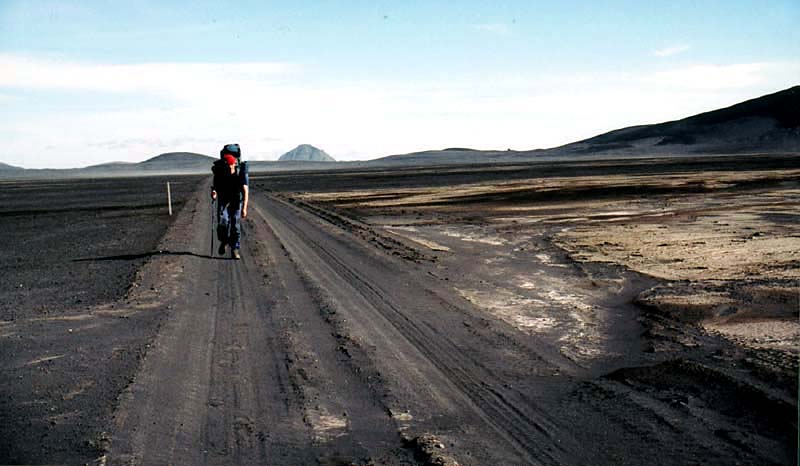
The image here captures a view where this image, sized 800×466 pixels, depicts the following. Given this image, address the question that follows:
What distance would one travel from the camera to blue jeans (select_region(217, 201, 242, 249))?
15284 mm

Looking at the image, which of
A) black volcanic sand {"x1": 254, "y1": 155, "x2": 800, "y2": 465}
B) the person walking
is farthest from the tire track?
the person walking

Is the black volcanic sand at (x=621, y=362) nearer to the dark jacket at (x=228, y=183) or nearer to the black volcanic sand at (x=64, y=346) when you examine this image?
the black volcanic sand at (x=64, y=346)

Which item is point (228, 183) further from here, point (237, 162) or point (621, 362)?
point (621, 362)

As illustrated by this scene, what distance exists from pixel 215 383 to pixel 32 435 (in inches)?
66.6

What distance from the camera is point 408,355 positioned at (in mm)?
7977

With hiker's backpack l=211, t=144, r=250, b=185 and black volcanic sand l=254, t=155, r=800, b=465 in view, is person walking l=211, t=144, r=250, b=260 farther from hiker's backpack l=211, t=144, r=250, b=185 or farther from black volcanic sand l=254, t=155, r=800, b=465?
black volcanic sand l=254, t=155, r=800, b=465

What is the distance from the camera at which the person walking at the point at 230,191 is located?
591 inches

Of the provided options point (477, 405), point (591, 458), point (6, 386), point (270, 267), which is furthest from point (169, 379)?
point (270, 267)

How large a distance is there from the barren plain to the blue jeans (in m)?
0.45

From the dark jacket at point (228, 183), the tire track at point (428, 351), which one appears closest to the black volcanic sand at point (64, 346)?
the dark jacket at point (228, 183)

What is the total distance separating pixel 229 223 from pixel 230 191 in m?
0.76

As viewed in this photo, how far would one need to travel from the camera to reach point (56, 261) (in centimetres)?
1691

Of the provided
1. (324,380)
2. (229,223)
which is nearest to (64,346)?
(324,380)

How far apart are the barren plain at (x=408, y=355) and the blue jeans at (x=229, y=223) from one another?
45cm
